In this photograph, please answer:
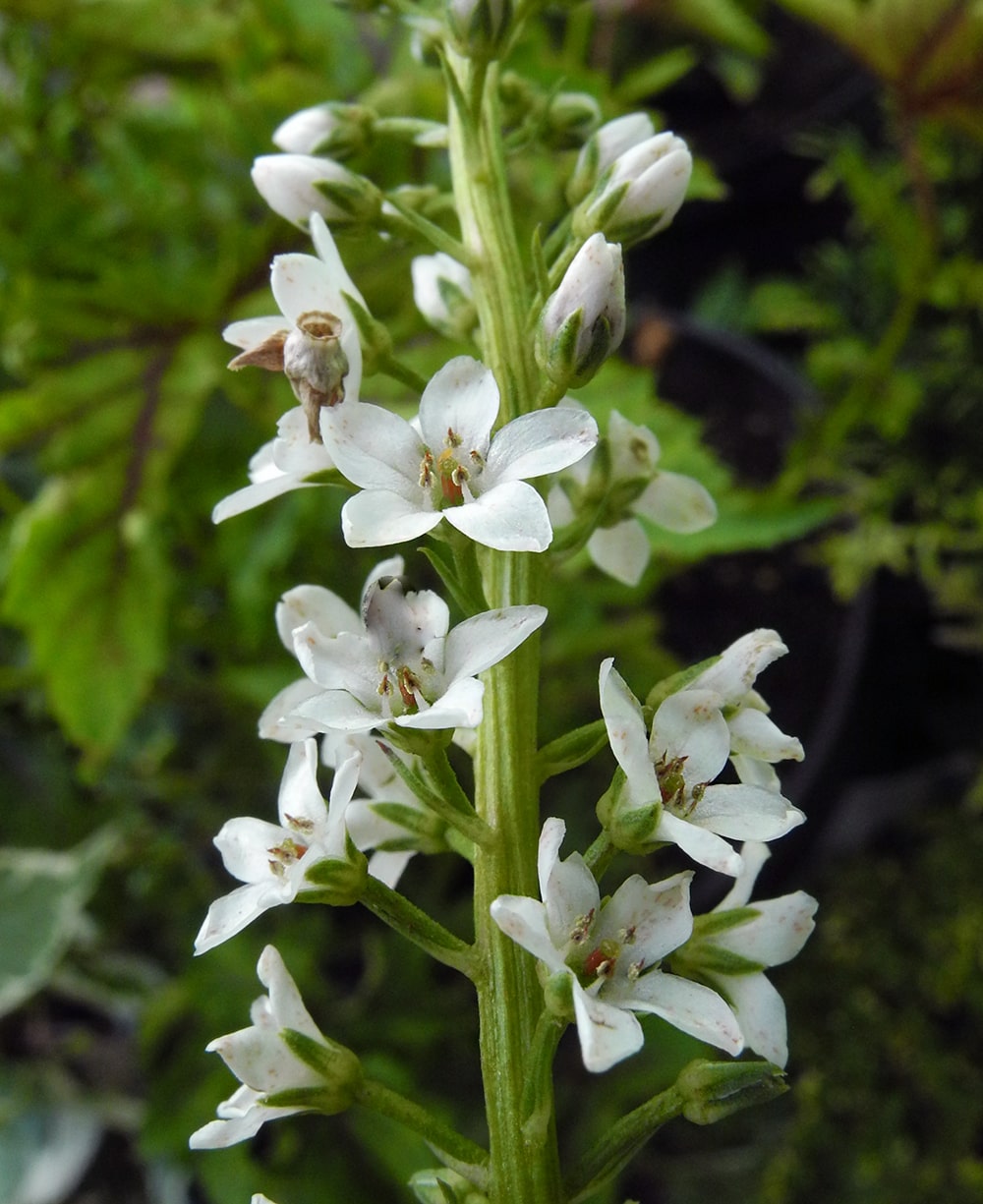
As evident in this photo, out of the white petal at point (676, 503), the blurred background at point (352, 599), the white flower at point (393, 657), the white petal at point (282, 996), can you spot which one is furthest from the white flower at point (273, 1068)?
the blurred background at point (352, 599)

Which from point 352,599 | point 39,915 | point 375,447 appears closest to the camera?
point 375,447

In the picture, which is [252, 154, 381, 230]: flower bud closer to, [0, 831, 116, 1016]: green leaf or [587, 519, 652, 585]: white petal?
[587, 519, 652, 585]: white petal

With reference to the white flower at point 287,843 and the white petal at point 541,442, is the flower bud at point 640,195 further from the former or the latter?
the white flower at point 287,843

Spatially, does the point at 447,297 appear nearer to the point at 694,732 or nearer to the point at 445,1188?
the point at 694,732

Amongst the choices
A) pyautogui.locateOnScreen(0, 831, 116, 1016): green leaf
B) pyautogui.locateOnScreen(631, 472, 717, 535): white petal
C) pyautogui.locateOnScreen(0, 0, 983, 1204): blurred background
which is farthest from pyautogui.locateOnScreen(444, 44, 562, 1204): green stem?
pyautogui.locateOnScreen(0, 831, 116, 1016): green leaf

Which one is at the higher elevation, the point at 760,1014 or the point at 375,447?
the point at 375,447

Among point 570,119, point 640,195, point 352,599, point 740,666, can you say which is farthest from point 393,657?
point 352,599

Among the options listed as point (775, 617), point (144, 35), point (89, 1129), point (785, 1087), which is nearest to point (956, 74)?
point (775, 617)
